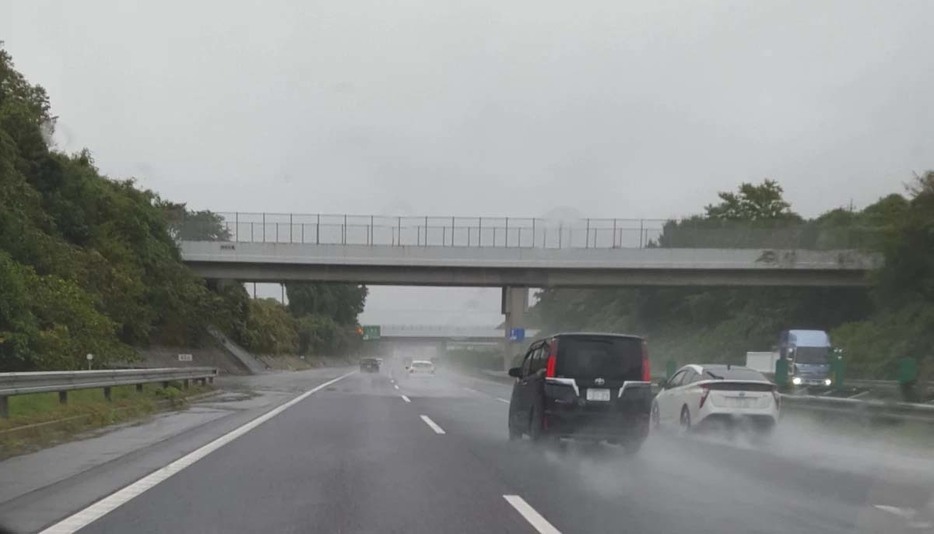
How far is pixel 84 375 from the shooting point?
778 inches

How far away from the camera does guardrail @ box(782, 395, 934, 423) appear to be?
18.9m

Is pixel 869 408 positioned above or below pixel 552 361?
below

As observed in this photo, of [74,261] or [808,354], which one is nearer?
[74,261]

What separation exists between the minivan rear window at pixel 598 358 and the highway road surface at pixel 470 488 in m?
1.32

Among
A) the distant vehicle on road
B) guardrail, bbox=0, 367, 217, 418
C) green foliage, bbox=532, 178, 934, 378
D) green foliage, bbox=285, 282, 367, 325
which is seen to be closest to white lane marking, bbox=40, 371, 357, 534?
guardrail, bbox=0, 367, 217, 418

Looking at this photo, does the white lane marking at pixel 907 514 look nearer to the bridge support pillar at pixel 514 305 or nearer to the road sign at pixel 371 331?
the bridge support pillar at pixel 514 305

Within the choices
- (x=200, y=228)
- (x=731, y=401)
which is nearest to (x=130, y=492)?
(x=731, y=401)

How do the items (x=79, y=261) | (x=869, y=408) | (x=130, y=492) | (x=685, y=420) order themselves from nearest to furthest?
(x=130, y=492) → (x=685, y=420) → (x=869, y=408) → (x=79, y=261)

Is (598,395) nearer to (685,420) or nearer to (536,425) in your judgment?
(536,425)

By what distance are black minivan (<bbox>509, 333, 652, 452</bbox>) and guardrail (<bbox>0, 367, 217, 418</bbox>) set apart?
27.6 feet

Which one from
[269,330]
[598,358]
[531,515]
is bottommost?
[269,330]

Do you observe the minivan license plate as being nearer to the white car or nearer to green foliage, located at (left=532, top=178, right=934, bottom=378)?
the white car

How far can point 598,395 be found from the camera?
1493 centimetres

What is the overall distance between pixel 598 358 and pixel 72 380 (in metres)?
10.5
